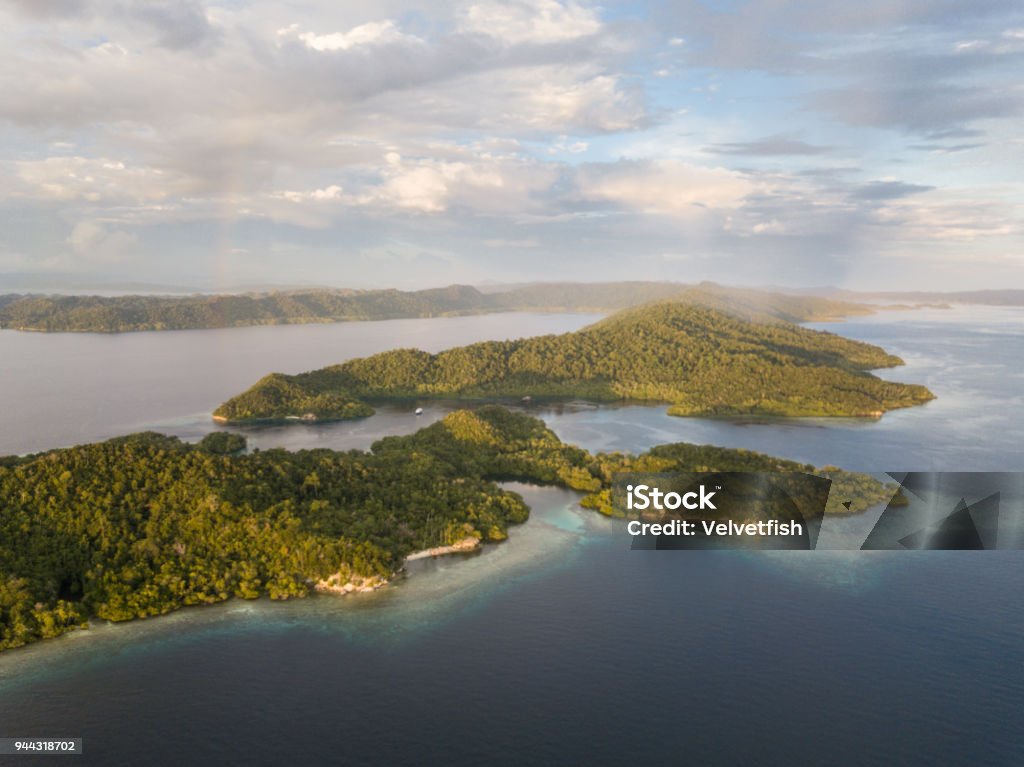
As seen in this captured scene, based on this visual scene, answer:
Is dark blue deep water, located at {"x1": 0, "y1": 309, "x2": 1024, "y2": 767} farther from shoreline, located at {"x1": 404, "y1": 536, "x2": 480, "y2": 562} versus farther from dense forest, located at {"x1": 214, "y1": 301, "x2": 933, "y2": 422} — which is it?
dense forest, located at {"x1": 214, "y1": 301, "x2": 933, "y2": 422}

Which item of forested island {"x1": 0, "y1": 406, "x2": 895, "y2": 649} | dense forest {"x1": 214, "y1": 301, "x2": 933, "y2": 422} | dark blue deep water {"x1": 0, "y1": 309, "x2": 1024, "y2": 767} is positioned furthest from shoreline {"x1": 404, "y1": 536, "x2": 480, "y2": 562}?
dense forest {"x1": 214, "y1": 301, "x2": 933, "y2": 422}

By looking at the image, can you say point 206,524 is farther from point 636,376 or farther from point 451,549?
point 636,376

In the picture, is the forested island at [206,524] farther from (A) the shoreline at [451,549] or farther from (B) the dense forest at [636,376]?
(B) the dense forest at [636,376]

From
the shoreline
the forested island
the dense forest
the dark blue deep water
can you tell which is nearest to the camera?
the dark blue deep water

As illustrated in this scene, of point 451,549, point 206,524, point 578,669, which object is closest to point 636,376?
point 451,549

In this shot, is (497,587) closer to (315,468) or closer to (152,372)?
(315,468)
